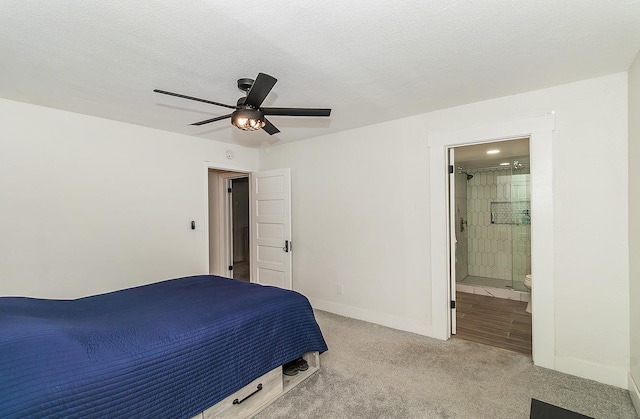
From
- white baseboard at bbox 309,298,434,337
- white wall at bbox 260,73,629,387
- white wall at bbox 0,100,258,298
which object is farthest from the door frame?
white baseboard at bbox 309,298,434,337

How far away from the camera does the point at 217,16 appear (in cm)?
160

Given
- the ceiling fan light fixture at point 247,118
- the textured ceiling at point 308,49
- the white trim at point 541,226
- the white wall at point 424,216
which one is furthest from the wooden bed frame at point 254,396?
the textured ceiling at point 308,49

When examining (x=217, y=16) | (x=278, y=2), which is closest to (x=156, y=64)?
(x=217, y=16)

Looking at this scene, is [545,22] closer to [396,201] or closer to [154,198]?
[396,201]

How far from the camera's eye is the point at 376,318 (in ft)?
12.2

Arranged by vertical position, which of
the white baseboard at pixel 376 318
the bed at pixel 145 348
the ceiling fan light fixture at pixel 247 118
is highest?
the ceiling fan light fixture at pixel 247 118

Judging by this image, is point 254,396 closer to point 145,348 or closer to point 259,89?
point 145,348

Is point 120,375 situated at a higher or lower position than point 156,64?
lower

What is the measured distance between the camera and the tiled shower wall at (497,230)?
16.0 feet

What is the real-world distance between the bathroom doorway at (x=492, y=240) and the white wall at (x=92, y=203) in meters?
3.27

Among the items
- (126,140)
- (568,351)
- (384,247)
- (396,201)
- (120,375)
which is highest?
(126,140)

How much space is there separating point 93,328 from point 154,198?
85.7 inches

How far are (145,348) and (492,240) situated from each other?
5.70 meters

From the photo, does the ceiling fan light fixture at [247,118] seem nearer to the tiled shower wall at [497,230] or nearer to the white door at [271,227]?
the white door at [271,227]
